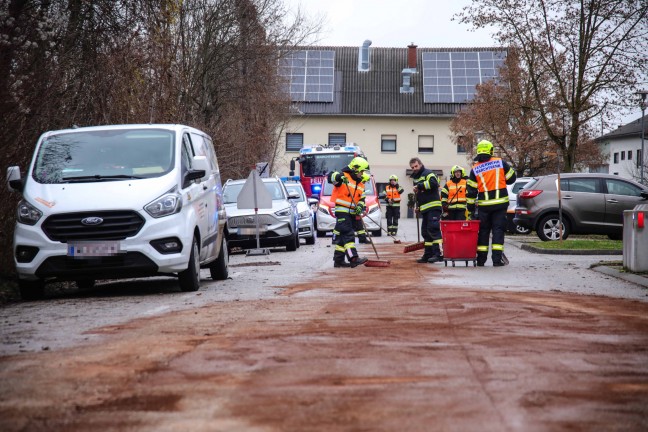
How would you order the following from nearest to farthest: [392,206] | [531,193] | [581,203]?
1. [581,203]
2. [531,193]
3. [392,206]

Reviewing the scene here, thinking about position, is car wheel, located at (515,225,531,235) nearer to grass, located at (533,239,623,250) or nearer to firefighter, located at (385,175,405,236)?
firefighter, located at (385,175,405,236)

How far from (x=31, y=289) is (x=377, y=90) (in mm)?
62041

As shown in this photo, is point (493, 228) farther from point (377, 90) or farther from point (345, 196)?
point (377, 90)

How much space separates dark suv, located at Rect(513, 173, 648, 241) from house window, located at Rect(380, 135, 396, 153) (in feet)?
154

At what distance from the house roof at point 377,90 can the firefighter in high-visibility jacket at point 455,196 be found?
49849 mm

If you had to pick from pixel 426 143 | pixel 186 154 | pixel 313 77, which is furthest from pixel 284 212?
pixel 426 143

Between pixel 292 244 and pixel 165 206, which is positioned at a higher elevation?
pixel 165 206

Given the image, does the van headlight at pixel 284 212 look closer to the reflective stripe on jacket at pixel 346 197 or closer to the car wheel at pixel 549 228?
the car wheel at pixel 549 228

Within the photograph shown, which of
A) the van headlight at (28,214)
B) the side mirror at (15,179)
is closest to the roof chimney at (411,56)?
the side mirror at (15,179)

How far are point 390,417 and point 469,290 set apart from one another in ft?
24.0

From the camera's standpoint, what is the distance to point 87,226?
39.5ft

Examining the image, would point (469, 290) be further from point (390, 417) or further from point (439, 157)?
point (439, 157)

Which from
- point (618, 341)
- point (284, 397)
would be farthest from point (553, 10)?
point (284, 397)

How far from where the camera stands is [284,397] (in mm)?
5418
